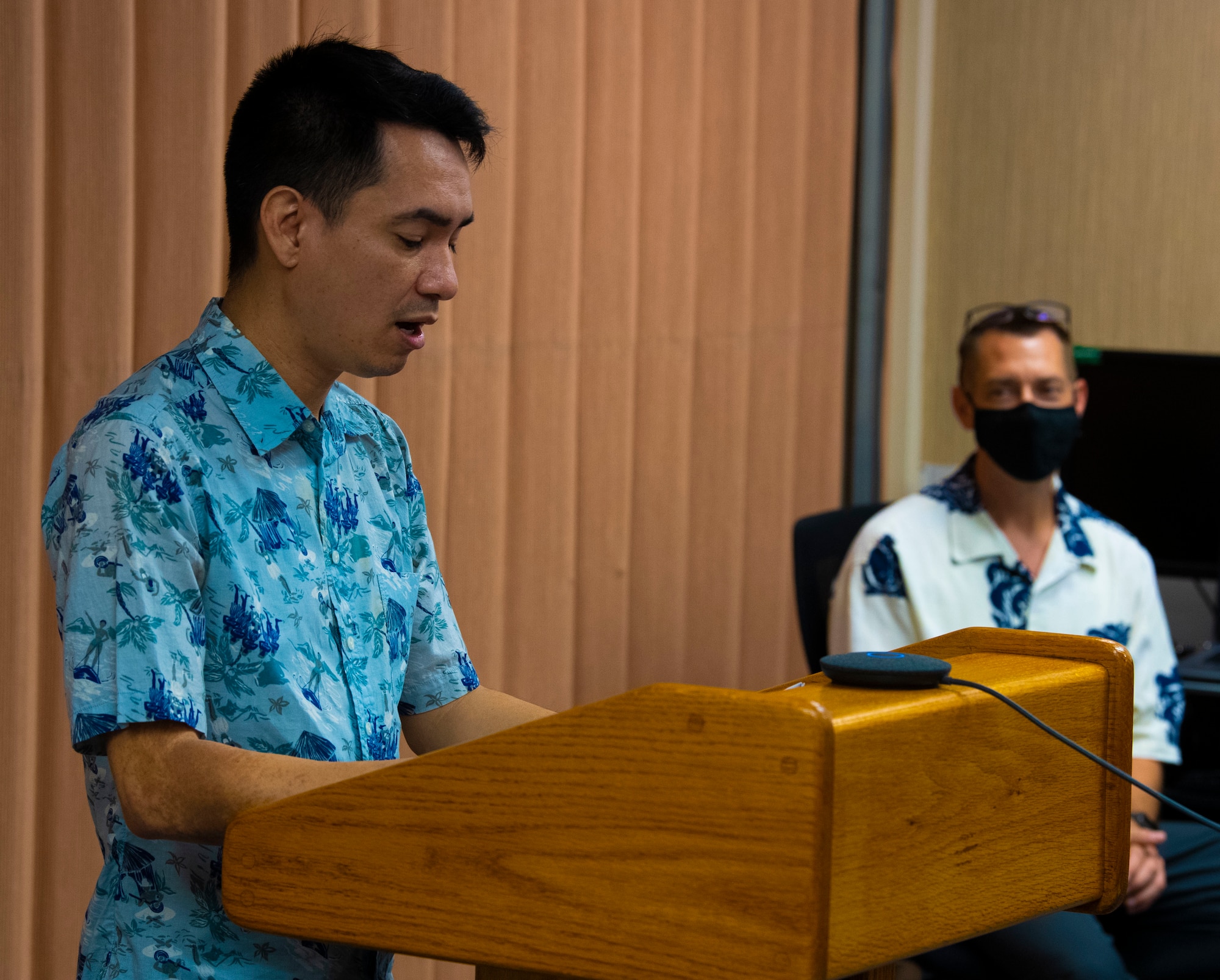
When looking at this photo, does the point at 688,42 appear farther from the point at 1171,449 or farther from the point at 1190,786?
the point at 1190,786

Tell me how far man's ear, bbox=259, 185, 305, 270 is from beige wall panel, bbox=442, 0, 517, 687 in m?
0.95

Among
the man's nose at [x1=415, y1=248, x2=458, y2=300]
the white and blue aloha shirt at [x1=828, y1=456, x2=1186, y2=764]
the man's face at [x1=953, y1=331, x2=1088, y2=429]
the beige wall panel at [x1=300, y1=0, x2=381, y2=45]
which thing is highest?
the beige wall panel at [x1=300, y1=0, x2=381, y2=45]

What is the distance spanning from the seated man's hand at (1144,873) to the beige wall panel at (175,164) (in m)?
1.58

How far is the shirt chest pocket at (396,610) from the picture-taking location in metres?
1.21

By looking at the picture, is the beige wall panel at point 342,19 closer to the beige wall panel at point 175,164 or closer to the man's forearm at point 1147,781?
the beige wall panel at point 175,164

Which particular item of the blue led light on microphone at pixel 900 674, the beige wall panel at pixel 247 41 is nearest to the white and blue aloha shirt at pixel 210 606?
the blue led light on microphone at pixel 900 674

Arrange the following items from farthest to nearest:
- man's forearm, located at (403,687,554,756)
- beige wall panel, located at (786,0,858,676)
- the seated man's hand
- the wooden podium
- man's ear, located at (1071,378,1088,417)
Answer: beige wall panel, located at (786,0,858,676) < man's ear, located at (1071,378,1088,417) < the seated man's hand < man's forearm, located at (403,687,554,756) < the wooden podium

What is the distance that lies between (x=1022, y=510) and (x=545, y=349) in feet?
2.84

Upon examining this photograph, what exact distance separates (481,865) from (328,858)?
0.37ft

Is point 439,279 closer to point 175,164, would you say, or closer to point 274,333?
point 274,333

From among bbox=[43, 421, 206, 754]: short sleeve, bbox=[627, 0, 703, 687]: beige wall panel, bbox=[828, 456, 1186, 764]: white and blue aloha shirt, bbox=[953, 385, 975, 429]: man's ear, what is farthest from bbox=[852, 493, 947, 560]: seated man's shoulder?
bbox=[43, 421, 206, 754]: short sleeve

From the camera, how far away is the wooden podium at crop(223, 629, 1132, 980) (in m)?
0.73

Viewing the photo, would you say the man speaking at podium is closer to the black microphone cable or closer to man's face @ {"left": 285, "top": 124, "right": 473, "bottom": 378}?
man's face @ {"left": 285, "top": 124, "right": 473, "bottom": 378}

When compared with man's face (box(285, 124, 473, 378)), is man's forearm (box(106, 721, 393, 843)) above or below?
below
